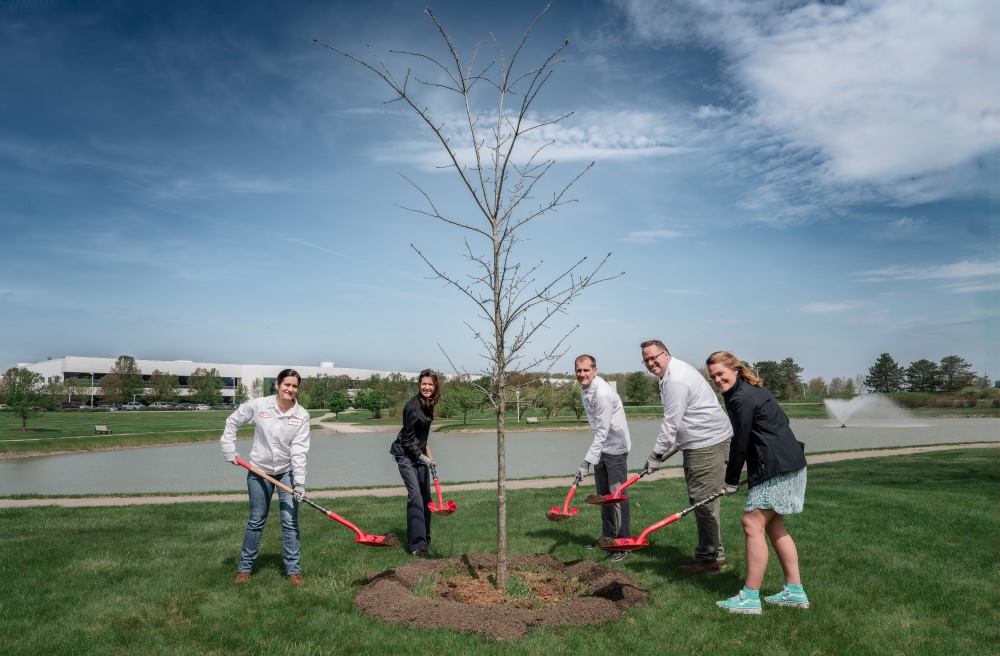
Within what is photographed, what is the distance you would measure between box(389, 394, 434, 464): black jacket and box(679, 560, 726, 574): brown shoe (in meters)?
3.03

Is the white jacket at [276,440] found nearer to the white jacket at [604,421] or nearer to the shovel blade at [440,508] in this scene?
the shovel blade at [440,508]

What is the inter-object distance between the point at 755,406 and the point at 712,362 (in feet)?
1.57

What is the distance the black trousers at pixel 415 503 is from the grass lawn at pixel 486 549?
288mm

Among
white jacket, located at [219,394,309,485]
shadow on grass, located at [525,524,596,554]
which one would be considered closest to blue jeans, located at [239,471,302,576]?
white jacket, located at [219,394,309,485]

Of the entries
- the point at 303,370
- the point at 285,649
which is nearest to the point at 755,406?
the point at 285,649

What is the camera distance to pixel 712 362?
5.11 metres

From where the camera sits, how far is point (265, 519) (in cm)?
600

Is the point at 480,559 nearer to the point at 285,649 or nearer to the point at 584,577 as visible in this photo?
the point at 584,577

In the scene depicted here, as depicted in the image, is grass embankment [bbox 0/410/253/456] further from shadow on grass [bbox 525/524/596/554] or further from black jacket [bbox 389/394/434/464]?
shadow on grass [bbox 525/524/596/554]

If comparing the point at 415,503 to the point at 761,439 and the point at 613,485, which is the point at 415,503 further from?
the point at 761,439

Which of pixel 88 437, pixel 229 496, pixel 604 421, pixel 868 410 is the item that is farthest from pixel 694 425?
pixel 868 410

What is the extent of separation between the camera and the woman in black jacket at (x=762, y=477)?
4.77 m

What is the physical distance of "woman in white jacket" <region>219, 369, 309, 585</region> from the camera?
590 centimetres

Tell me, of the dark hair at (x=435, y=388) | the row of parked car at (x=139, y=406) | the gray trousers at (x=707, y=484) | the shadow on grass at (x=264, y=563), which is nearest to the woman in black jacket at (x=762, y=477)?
the gray trousers at (x=707, y=484)
